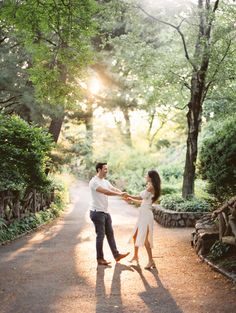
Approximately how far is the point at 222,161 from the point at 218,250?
7.83 ft

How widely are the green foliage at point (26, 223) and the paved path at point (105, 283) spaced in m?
0.91

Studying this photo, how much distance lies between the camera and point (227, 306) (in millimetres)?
5082

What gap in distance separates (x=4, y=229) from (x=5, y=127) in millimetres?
2843

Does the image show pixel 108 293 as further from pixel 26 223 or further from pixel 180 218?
pixel 180 218

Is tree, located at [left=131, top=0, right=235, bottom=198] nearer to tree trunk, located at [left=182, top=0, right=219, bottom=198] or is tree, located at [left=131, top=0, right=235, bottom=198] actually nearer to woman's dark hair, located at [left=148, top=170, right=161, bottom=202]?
tree trunk, located at [left=182, top=0, right=219, bottom=198]

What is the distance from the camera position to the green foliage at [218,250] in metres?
7.37

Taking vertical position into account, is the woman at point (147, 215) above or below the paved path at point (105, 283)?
above

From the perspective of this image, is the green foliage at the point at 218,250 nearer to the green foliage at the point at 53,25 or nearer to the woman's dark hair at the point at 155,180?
the woman's dark hair at the point at 155,180

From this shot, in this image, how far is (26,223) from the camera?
41.7 ft

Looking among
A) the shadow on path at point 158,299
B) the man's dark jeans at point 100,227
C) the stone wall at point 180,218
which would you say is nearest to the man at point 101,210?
the man's dark jeans at point 100,227

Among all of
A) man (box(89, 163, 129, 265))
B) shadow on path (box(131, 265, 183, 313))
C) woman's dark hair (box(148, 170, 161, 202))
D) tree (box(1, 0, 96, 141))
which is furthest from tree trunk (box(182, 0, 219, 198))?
shadow on path (box(131, 265, 183, 313))

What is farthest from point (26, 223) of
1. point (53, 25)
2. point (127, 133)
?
point (127, 133)

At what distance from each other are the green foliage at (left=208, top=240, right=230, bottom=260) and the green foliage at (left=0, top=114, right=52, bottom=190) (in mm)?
5794

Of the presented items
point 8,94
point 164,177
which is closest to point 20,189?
point 8,94
